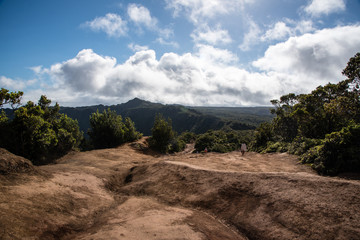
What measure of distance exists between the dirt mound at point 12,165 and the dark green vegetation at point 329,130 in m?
13.4

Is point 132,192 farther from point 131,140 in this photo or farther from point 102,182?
point 131,140

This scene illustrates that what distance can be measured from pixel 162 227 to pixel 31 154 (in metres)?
15.6

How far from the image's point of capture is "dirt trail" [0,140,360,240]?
456cm

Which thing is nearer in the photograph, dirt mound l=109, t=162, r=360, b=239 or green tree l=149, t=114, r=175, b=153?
dirt mound l=109, t=162, r=360, b=239

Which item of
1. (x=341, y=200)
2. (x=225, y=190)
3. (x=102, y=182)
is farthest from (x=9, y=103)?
(x=341, y=200)

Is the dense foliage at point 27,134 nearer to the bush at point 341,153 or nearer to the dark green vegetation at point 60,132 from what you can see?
the dark green vegetation at point 60,132

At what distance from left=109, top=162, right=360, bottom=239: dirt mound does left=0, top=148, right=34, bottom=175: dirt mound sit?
13.0 ft

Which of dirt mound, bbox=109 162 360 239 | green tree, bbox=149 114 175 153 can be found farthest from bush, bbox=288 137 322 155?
green tree, bbox=149 114 175 153

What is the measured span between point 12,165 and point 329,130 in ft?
73.8

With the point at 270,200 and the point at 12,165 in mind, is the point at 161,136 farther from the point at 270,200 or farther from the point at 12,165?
the point at 270,200


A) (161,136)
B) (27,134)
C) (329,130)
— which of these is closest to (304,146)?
(329,130)

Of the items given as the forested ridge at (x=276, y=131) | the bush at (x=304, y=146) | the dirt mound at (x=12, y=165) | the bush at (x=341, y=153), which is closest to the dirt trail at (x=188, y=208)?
the dirt mound at (x=12, y=165)

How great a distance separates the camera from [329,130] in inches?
668

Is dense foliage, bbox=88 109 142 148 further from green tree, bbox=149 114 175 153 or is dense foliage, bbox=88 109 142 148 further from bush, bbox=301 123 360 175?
bush, bbox=301 123 360 175
